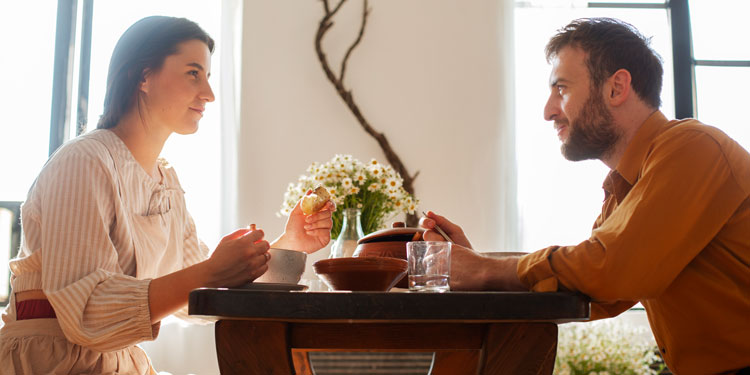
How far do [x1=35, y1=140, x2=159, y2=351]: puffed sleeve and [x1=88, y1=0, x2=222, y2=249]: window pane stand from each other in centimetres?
189

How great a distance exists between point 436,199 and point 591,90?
1.79 m

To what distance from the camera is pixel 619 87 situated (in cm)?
165

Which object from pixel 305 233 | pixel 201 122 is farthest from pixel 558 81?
pixel 201 122

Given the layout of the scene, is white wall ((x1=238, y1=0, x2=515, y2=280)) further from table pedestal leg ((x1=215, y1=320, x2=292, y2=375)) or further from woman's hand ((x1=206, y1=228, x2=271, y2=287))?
table pedestal leg ((x1=215, y1=320, x2=292, y2=375))

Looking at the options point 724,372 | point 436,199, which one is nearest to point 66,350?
point 724,372

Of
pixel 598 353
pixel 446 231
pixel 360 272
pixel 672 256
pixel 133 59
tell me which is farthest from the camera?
pixel 598 353

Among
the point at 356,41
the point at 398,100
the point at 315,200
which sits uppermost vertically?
the point at 356,41

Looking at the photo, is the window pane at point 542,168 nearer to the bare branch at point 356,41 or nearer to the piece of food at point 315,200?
the bare branch at point 356,41

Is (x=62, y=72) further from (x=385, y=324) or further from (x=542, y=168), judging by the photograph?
(x=385, y=324)

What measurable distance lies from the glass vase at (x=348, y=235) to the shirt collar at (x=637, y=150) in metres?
0.78

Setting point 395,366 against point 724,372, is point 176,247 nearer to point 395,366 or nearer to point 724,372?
point 395,366

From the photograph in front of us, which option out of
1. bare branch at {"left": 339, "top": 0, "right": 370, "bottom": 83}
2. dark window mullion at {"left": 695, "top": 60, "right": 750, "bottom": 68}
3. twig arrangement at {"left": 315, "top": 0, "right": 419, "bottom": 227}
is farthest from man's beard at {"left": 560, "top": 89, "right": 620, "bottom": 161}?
dark window mullion at {"left": 695, "top": 60, "right": 750, "bottom": 68}

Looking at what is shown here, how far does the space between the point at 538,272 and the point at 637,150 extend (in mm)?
487

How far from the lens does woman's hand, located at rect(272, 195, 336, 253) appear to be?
6.26 feet
